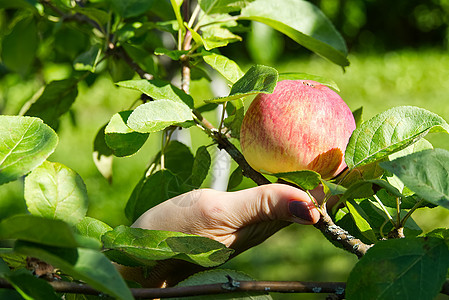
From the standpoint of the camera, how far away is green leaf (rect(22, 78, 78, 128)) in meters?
0.93

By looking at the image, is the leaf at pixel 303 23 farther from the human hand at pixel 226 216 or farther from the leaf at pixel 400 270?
the leaf at pixel 400 270

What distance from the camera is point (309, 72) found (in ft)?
17.6

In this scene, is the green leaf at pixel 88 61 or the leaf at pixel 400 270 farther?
the green leaf at pixel 88 61

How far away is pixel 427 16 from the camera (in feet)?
21.0

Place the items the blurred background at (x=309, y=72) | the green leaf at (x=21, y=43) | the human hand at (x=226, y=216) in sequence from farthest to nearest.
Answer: the blurred background at (x=309, y=72)
the green leaf at (x=21, y=43)
the human hand at (x=226, y=216)

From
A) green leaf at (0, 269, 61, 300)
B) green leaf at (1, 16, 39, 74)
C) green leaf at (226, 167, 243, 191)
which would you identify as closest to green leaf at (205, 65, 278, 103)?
green leaf at (226, 167, 243, 191)

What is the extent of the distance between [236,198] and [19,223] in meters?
0.28

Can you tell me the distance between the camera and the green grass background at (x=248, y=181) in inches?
97.2

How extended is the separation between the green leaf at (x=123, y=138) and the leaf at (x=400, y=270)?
326mm

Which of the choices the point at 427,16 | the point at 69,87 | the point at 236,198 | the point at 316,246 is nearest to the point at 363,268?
the point at 236,198

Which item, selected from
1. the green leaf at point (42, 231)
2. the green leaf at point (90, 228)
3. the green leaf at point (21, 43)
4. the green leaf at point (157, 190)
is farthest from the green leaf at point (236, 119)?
the green leaf at point (21, 43)

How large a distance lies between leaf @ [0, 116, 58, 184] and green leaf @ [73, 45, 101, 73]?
0.37m

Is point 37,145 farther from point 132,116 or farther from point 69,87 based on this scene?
point 69,87

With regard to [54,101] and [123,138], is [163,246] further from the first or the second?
[54,101]
